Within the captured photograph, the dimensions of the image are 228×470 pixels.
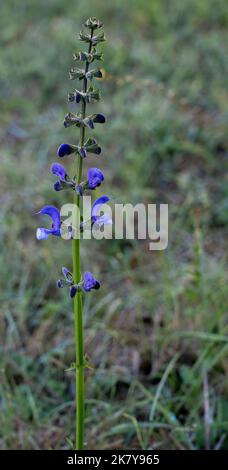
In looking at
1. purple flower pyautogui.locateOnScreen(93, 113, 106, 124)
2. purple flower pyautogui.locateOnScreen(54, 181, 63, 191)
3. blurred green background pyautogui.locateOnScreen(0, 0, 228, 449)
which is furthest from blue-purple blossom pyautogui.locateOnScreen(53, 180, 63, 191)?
blurred green background pyautogui.locateOnScreen(0, 0, 228, 449)

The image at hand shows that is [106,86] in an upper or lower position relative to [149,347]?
upper

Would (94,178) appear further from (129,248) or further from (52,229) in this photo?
(129,248)

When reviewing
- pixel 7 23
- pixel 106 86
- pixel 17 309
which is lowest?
pixel 17 309

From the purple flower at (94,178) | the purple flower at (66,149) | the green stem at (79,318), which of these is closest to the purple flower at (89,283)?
the green stem at (79,318)

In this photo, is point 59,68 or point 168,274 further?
point 59,68

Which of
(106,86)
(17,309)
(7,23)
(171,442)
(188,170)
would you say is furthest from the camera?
(7,23)

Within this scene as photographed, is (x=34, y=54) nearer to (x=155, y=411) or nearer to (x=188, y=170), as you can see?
(x=188, y=170)

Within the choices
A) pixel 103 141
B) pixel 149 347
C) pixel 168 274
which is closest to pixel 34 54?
pixel 103 141

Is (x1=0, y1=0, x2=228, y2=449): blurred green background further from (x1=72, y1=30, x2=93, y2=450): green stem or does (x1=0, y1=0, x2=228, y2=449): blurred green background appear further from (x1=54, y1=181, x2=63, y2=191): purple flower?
(x1=54, y1=181, x2=63, y2=191): purple flower
